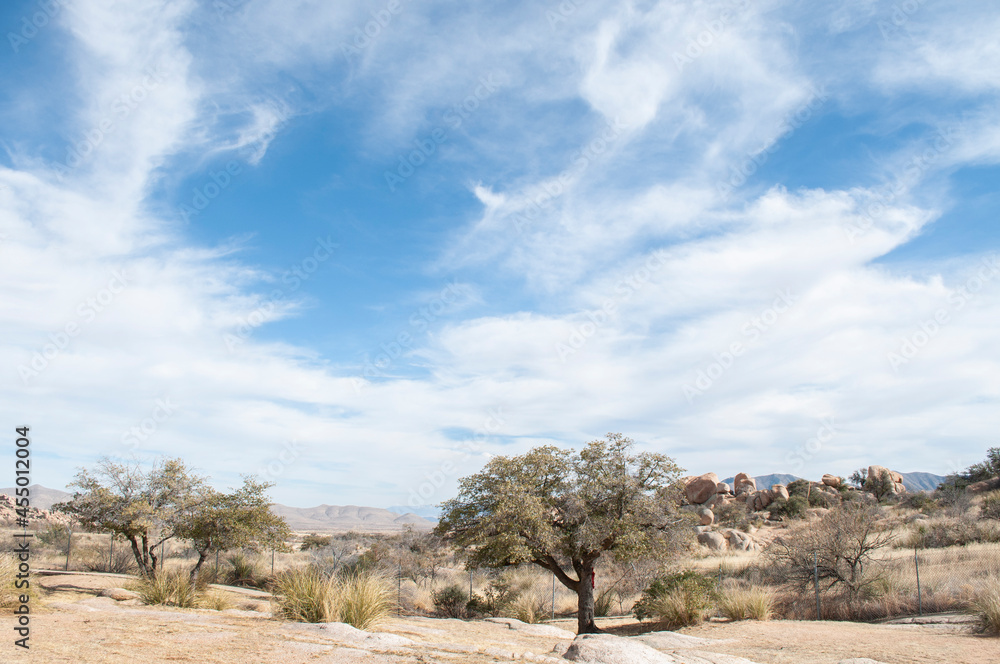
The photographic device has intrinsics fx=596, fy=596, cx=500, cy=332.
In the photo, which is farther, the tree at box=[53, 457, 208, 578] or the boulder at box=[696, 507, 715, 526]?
the boulder at box=[696, 507, 715, 526]

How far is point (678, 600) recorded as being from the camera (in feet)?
60.8

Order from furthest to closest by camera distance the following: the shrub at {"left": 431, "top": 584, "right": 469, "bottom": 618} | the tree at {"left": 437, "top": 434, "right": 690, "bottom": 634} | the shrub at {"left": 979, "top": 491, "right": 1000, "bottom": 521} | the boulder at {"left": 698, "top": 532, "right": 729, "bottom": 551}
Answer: the boulder at {"left": 698, "top": 532, "right": 729, "bottom": 551}, the shrub at {"left": 979, "top": 491, "right": 1000, "bottom": 521}, the shrub at {"left": 431, "top": 584, "right": 469, "bottom": 618}, the tree at {"left": 437, "top": 434, "right": 690, "bottom": 634}

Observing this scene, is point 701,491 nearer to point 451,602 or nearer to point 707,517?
point 707,517

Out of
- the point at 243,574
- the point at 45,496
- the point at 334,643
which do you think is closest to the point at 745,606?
the point at 334,643

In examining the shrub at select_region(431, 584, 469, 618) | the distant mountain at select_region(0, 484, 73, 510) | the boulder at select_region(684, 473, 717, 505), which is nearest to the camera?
the shrub at select_region(431, 584, 469, 618)

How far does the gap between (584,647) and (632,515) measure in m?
9.13

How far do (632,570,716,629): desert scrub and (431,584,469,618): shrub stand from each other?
305 inches

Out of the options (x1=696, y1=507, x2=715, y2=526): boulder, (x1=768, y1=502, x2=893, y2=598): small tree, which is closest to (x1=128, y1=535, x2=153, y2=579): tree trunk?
(x1=768, y1=502, x2=893, y2=598): small tree

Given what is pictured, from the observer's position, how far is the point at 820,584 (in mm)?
21859

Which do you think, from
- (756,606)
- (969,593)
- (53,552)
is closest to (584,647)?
(756,606)

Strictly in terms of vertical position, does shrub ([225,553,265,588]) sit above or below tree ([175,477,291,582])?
below

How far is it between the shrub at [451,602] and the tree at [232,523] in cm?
671

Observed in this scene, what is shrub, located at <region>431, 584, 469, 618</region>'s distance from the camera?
2411cm

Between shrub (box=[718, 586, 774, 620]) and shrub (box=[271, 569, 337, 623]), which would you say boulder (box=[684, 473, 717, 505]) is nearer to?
shrub (box=[718, 586, 774, 620])
